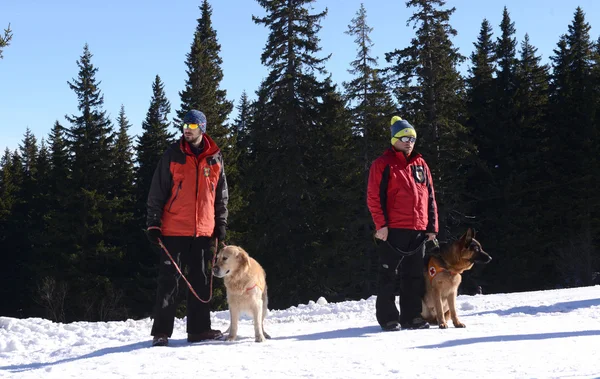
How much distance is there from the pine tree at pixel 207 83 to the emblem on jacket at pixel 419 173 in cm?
2275

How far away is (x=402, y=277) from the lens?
265 inches

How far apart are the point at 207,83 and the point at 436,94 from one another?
12.6 meters

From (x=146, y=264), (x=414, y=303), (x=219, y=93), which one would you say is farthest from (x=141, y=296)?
(x=414, y=303)

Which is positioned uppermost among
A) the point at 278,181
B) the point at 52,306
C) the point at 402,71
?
the point at 402,71

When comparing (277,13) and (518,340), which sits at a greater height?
(277,13)

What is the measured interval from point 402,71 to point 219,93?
12199mm

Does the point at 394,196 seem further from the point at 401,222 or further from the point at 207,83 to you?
the point at 207,83

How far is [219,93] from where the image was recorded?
109 ft

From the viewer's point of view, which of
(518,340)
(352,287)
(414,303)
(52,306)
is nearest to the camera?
(518,340)

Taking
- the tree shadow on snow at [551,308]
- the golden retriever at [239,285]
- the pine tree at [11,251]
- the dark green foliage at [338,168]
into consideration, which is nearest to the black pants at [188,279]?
the golden retriever at [239,285]

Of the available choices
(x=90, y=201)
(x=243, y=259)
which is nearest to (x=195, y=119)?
(x=243, y=259)

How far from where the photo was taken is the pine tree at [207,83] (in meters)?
29.6

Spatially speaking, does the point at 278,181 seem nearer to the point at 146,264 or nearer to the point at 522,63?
the point at 146,264

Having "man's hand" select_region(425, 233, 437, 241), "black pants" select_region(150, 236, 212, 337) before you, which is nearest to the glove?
"black pants" select_region(150, 236, 212, 337)
